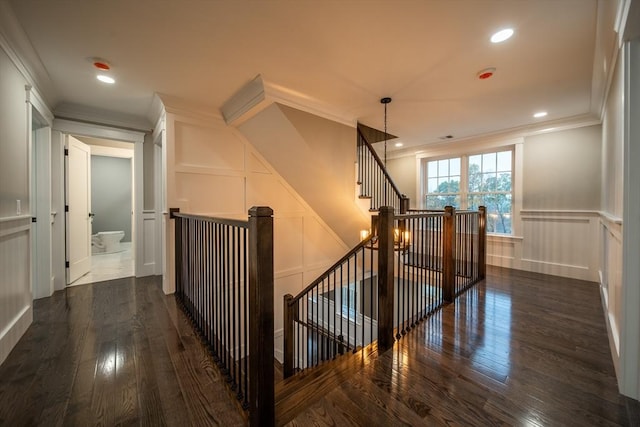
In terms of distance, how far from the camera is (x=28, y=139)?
2.32 m

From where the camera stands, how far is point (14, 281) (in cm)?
204

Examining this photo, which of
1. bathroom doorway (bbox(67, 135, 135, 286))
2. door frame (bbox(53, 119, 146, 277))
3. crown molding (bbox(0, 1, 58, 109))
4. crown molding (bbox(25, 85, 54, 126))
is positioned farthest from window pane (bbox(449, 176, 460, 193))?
bathroom doorway (bbox(67, 135, 135, 286))

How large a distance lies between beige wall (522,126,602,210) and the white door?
7.11m

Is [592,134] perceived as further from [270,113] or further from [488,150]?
[270,113]

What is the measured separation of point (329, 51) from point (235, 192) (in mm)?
2281

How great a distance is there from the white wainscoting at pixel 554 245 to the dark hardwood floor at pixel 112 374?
4960mm

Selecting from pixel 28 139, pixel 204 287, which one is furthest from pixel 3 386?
pixel 28 139

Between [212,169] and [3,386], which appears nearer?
[3,386]

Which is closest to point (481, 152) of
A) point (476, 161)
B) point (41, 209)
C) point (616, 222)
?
point (476, 161)

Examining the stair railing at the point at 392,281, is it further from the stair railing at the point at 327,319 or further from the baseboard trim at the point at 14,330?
the baseboard trim at the point at 14,330

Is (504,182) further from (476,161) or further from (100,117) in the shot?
(100,117)

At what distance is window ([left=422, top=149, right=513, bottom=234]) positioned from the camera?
467 cm

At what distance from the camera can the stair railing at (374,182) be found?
157 inches

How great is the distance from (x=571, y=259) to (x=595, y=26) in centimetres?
346
